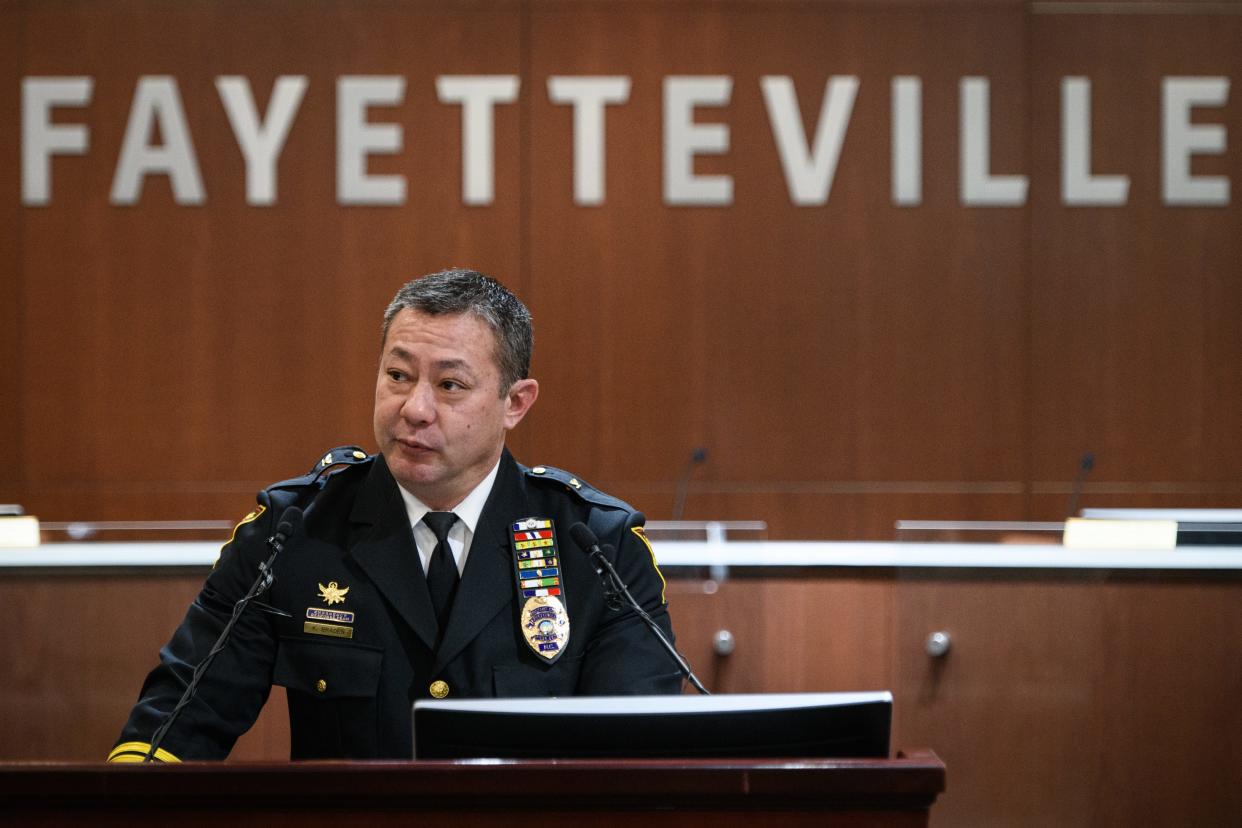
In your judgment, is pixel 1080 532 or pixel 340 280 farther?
pixel 340 280

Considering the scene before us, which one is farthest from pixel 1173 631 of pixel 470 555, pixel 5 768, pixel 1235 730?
pixel 5 768

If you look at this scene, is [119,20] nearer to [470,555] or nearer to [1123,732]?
[470,555]

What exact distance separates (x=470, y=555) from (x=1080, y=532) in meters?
1.65

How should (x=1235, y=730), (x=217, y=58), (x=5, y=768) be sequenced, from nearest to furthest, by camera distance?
(x=5, y=768)
(x=1235, y=730)
(x=217, y=58)

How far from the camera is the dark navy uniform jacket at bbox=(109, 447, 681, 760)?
1.76m

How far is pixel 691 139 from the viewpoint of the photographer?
4.81 m

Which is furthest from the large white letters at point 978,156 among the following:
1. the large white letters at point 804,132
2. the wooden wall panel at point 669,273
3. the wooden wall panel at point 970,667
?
the wooden wall panel at point 970,667

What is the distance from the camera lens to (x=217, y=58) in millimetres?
4797

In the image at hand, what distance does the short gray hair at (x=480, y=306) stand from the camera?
1824 mm

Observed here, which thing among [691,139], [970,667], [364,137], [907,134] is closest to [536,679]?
[970,667]

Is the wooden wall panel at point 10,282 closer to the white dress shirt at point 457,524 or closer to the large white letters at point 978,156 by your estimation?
the white dress shirt at point 457,524

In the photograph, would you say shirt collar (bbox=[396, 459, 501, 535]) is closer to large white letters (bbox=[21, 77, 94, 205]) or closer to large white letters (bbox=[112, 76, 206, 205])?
large white letters (bbox=[112, 76, 206, 205])

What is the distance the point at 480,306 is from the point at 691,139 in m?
3.15

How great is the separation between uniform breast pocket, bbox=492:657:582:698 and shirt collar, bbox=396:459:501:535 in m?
0.23
